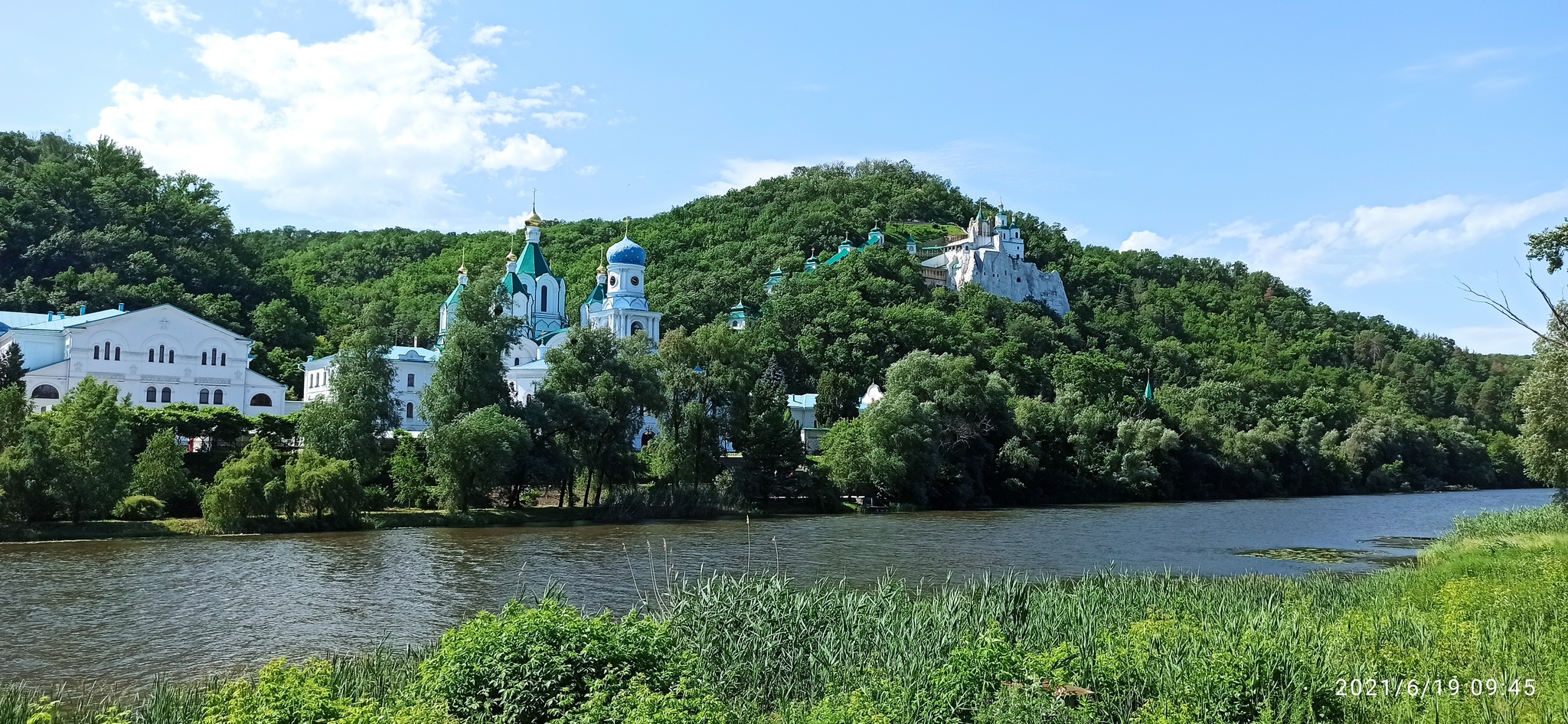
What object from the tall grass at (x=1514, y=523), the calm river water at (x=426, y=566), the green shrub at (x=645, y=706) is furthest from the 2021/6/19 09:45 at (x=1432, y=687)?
the tall grass at (x=1514, y=523)

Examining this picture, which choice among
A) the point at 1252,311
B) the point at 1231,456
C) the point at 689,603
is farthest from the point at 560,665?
the point at 1252,311

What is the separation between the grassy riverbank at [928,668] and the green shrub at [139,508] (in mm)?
24853

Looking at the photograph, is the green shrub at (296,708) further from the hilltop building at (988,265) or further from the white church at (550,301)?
the hilltop building at (988,265)

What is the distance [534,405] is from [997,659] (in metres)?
36.1

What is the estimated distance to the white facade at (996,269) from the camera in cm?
11538

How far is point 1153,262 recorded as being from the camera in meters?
136

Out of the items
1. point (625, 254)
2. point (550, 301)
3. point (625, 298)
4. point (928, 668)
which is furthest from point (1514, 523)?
point (550, 301)

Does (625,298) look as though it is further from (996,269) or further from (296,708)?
(296,708)

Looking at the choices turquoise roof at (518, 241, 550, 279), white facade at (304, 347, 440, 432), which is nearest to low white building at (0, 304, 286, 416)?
white facade at (304, 347, 440, 432)

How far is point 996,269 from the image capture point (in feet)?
384

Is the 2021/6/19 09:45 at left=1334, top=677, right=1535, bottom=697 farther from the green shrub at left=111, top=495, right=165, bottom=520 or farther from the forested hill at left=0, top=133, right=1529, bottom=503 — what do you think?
the green shrub at left=111, top=495, right=165, bottom=520

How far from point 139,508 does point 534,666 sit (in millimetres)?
31897

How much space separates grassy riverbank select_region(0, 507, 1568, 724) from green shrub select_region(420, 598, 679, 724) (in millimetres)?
19

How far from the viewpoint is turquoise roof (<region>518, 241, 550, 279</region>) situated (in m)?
75.1
